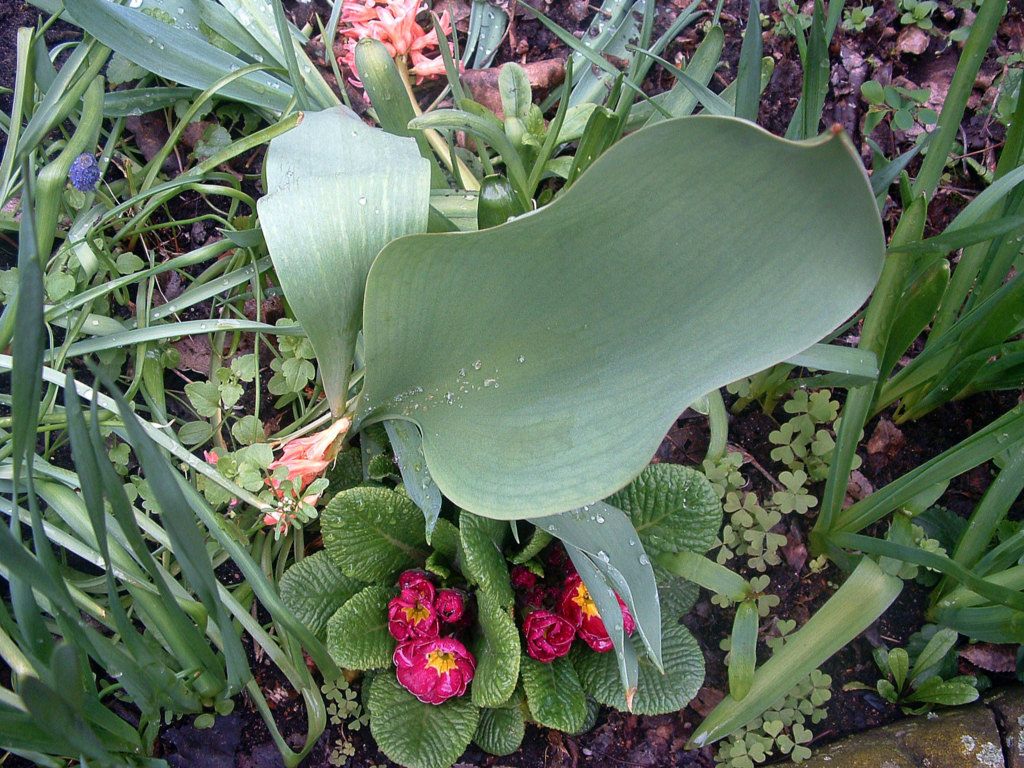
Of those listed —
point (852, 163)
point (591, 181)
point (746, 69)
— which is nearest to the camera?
point (852, 163)

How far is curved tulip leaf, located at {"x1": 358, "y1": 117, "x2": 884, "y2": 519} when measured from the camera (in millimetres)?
489

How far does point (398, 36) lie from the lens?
120cm

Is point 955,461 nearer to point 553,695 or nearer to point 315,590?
point 553,695

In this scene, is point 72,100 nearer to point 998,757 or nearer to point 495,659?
point 495,659

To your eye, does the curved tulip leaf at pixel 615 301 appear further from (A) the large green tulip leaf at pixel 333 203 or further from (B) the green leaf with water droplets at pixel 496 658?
(B) the green leaf with water droplets at pixel 496 658

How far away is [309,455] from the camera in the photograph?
0.91 metres

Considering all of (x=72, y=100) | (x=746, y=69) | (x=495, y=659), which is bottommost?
(x=495, y=659)

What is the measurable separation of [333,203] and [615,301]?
1.18 feet

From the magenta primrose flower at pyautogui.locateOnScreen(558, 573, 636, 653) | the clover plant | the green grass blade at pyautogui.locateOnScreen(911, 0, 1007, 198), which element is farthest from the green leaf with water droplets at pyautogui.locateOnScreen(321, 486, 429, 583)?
the green grass blade at pyautogui.locateOnScreen(911, 0, 1007, 198)

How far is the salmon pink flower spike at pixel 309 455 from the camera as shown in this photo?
0.90 m

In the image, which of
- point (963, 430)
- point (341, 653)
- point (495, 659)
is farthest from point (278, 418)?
point (963, 430)

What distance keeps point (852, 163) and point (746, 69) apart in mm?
549

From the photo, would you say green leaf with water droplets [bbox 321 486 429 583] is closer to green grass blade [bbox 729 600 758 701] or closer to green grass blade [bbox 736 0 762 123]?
green grass blade [bbox 729 600 758 701]

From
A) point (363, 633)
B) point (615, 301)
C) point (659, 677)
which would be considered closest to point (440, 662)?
point (363, 633)
